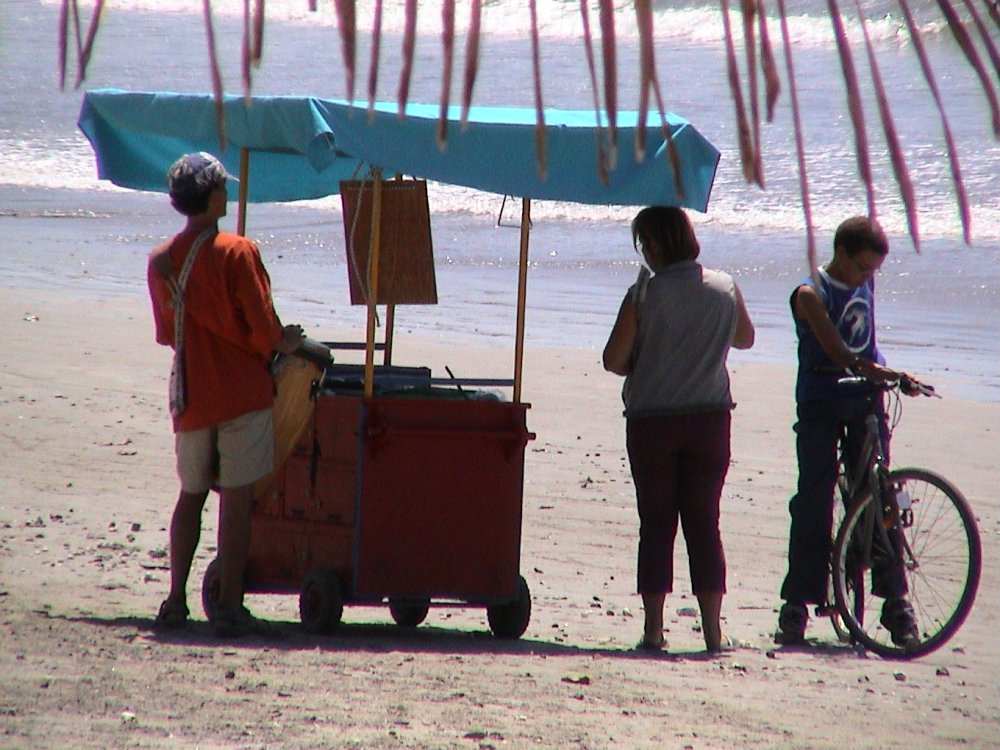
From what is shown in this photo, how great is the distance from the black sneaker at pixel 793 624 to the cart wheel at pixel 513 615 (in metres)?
0.92

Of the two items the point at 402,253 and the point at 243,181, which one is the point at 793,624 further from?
the point at 243,181

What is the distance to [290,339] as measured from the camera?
16.2ft

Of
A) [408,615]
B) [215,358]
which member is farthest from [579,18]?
[408,615]

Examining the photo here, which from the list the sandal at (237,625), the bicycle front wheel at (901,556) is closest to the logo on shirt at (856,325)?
the bicycle front wheel at (901,556)

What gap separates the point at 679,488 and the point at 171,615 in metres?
1.79

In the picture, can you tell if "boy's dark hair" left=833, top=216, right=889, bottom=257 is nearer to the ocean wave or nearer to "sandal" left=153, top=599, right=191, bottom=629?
"sandal" left=153, top=599, right=191, bottom=629

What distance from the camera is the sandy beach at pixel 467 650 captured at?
4242 millimetres

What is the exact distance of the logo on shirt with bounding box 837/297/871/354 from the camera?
537 centimetres

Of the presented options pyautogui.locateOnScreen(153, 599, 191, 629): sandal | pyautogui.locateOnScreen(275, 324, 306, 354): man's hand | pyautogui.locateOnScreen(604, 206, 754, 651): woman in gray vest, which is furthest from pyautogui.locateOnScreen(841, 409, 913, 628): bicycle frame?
pyautogui.locateOnScreen(153, 599, 191, 629): sandal

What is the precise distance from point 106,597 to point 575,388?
→ 5.24 metres

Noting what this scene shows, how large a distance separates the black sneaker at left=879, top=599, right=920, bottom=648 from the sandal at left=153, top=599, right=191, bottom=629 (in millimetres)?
2479

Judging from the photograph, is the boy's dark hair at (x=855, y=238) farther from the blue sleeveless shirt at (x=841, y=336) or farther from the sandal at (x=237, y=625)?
the sandal at (x=237, y=625)

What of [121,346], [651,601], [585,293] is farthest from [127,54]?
[651,601]

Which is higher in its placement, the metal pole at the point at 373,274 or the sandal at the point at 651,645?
the metal pole at the point at 373,274
